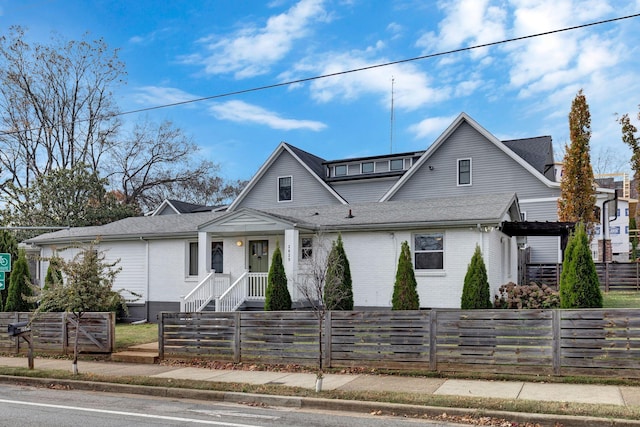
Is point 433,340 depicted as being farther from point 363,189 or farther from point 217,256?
point 363,189

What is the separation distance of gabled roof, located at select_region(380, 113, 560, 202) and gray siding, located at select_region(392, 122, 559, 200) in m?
0.19

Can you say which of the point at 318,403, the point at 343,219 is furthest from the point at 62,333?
the point at 343,219

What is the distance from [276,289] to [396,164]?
18279 millimetres

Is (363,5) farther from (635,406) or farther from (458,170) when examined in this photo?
(458,170)

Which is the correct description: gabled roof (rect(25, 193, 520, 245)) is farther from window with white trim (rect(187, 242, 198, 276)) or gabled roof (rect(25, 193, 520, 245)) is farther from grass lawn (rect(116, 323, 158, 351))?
grass lawn (rect(116, 323, 158, 351))

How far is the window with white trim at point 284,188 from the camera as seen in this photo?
107 ft

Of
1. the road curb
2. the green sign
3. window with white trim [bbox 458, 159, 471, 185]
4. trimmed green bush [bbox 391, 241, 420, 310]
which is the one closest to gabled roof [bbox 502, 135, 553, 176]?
window with white trim [bbox 458, 159, 471, 185]

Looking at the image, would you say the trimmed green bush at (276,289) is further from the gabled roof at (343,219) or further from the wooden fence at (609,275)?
the wooden fence at (609,275)

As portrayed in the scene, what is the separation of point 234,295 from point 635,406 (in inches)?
508

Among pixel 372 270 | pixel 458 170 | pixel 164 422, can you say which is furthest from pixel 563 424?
pixel 458 170

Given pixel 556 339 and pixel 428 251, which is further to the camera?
pixel 428 251

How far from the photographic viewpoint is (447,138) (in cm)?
2877

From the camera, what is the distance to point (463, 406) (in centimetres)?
820

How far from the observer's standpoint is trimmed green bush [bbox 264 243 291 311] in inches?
628
